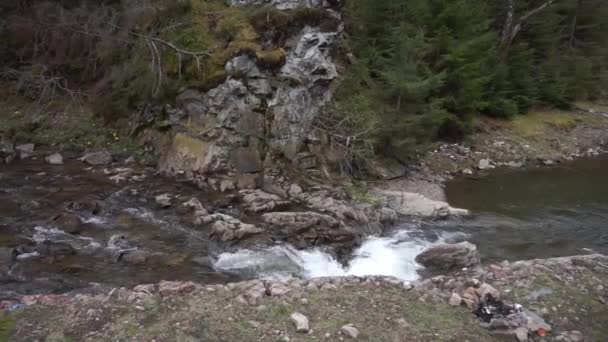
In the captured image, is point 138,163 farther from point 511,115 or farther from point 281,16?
point 511,115

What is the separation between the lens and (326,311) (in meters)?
6.48

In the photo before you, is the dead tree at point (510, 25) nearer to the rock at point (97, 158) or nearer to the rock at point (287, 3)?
the rock at point (287, 3)

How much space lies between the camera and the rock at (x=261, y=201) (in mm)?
10734

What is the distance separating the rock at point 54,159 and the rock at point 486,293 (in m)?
10.8

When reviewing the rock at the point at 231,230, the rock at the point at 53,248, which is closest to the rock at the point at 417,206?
the rock at the point at 231,230

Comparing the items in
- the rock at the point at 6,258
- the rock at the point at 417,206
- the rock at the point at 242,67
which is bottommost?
the rock at the point at 417,206

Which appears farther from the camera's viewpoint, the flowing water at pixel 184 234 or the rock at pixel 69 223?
the rock at pixel 69 223

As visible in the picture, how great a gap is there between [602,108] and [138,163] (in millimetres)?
22077

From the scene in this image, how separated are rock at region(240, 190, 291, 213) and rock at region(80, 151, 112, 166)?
4.18m

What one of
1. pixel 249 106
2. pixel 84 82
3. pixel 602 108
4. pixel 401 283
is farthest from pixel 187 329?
pixel 602 108

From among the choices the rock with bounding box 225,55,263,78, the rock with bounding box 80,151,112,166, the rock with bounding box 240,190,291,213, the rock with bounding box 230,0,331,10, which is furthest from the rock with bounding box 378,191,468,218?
the rock with bounding box 80,151,112,166

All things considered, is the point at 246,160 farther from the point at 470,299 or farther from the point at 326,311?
the point at 470,299

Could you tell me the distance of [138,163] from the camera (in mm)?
13312

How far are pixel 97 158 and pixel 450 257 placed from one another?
936 centimetres
